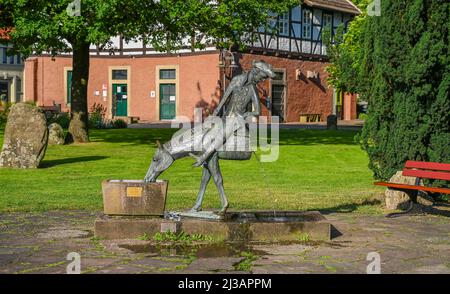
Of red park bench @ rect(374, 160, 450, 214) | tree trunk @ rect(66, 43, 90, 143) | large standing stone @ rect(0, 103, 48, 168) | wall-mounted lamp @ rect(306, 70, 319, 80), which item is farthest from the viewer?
wall-mounted lamp @ rect(306, 70, 319, 80)

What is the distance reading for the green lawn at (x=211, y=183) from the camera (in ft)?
42.0

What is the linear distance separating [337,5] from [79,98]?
81.8 ft

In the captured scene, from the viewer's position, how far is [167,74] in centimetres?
4181

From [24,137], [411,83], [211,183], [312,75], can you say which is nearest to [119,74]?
[312,75]

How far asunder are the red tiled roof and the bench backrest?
3286 centimetres

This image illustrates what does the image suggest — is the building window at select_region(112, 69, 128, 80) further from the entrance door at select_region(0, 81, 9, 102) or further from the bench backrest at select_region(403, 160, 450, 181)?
the bench backrest at select_region(403, 160, 450, 181)

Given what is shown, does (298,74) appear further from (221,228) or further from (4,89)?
(221,228)

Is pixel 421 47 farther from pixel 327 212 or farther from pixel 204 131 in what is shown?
pixel 204 131

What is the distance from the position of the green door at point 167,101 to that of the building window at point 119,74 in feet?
7.76

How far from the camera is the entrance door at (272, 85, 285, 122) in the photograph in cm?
4331

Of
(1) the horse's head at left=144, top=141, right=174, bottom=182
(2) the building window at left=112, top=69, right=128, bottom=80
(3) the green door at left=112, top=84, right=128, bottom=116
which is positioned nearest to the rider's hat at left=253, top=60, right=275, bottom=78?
(1) the horse's head at left=144, top=141, right=174, bottom=182
